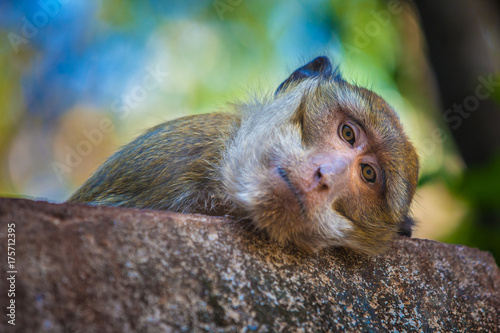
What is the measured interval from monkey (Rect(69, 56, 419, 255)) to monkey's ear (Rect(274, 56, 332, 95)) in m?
0.02

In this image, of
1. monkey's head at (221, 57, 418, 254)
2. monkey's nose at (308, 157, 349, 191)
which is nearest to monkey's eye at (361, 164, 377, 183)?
monkey's head at (221, 57, 418, 254)

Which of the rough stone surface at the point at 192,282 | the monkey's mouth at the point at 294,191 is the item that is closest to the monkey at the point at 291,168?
the monkey's mouth at the point at 294,191

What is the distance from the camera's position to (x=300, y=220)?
244 cm

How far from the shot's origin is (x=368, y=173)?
2.96 m

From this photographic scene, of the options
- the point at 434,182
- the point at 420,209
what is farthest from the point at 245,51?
the point at 420,209

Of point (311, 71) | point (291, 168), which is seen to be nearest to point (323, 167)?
point (291, 168)

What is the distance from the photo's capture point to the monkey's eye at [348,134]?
294cm

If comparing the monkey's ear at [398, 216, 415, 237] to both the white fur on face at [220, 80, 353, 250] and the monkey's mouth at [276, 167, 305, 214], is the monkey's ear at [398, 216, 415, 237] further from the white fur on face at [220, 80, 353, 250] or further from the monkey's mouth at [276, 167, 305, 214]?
the monkey's mouth at [276, 167, 305, 214]

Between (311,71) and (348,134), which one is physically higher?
(311,71)

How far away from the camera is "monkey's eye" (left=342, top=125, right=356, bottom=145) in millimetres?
2941

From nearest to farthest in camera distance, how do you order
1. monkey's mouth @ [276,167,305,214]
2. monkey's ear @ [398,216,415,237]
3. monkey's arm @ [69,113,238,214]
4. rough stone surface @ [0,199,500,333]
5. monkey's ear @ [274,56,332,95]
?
rough stone surface @ [0,199,500,333]
monkey's mouth @ [276,167,305,214]
monkey's arm @ [69,113,238,214]
monkey's ear @ [398,216,415,237]
monkey's ear @ [274,56,332,95]

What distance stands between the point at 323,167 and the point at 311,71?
1.31m

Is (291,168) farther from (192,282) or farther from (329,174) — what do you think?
(192,282)

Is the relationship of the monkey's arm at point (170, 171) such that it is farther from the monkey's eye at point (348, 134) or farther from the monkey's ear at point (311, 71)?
the monkey's eye at point (348, 134)
